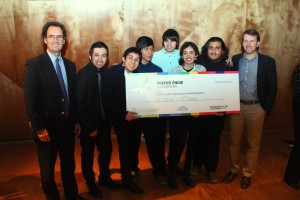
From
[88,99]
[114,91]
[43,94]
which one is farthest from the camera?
[114,91]

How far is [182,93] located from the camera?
98.6 inches

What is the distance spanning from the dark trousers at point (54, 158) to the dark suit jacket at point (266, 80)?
178 cm

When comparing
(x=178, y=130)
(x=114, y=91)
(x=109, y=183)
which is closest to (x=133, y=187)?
(x=109, y=183)

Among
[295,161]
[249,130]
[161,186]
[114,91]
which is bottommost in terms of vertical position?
[161,186]

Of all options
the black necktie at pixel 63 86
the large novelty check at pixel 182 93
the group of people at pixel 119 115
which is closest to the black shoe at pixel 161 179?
the group of people at pixel 119 115

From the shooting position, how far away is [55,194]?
2229mm

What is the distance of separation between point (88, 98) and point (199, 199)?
1394 millimetres

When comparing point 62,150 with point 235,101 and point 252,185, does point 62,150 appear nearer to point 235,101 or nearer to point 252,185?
point 235,101

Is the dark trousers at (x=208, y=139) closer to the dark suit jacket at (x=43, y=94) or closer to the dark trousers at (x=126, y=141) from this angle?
the dark trousers at (x=126, y=141)

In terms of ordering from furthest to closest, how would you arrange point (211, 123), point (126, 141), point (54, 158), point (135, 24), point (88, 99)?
1. point (135, 24)
2. point (211, 123)
3. point (126, 141)
4. point (88, 99)
5. point (54, 158)

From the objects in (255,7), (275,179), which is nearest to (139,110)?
(275,179)

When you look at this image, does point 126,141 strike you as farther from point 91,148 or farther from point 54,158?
point 54,158

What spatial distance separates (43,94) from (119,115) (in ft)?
2.27

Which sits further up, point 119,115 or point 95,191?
point 119,115
